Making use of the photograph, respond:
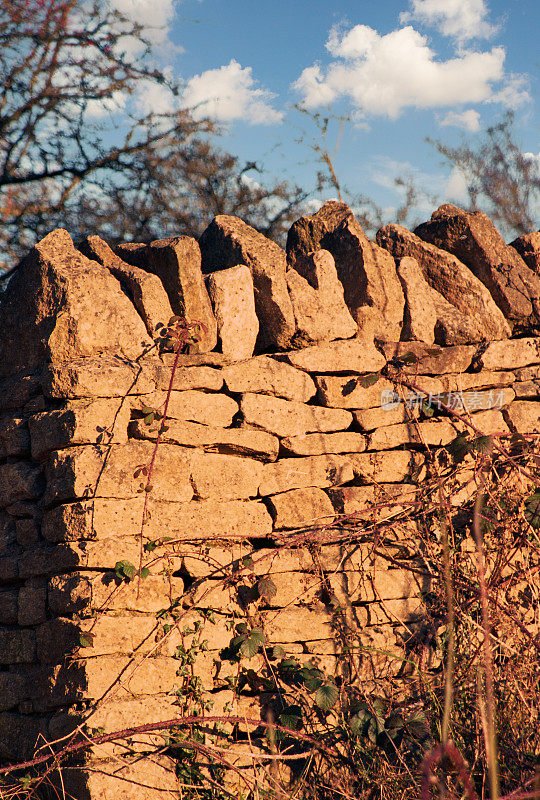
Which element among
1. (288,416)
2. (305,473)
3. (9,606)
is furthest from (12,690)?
(288,416)

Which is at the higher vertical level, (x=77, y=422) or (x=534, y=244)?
(x=534, y=244)

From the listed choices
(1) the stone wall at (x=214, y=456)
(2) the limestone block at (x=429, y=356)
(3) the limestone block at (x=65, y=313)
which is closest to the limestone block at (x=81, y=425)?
(1) the stone wall at (x=214, y=456)

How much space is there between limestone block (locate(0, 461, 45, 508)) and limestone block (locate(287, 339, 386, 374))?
4.15 feet

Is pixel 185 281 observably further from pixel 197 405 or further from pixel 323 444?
pixel 323 444

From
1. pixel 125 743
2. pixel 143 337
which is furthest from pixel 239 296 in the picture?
pixel 125 743

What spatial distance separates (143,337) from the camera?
280cm

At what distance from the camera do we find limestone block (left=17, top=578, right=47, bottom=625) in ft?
8.40

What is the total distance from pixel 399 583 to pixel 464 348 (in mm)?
1290

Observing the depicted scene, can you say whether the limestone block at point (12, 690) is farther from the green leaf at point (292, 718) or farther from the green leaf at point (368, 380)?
the green leaf at point (368, 380)

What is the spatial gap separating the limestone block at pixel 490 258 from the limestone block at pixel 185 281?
164 centimetres

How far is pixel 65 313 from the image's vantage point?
8.84ft

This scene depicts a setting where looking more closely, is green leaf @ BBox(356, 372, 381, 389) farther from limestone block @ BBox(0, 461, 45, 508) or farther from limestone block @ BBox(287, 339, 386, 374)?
limestone block @ BBox(0, 461, 45, 508)

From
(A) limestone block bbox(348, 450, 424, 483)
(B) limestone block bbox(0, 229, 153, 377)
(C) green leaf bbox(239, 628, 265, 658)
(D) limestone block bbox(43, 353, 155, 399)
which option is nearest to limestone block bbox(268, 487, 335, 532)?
(A) limestone block bbox(348, 450, 424, 483)

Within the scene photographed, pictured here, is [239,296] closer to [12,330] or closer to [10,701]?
[12,330]
